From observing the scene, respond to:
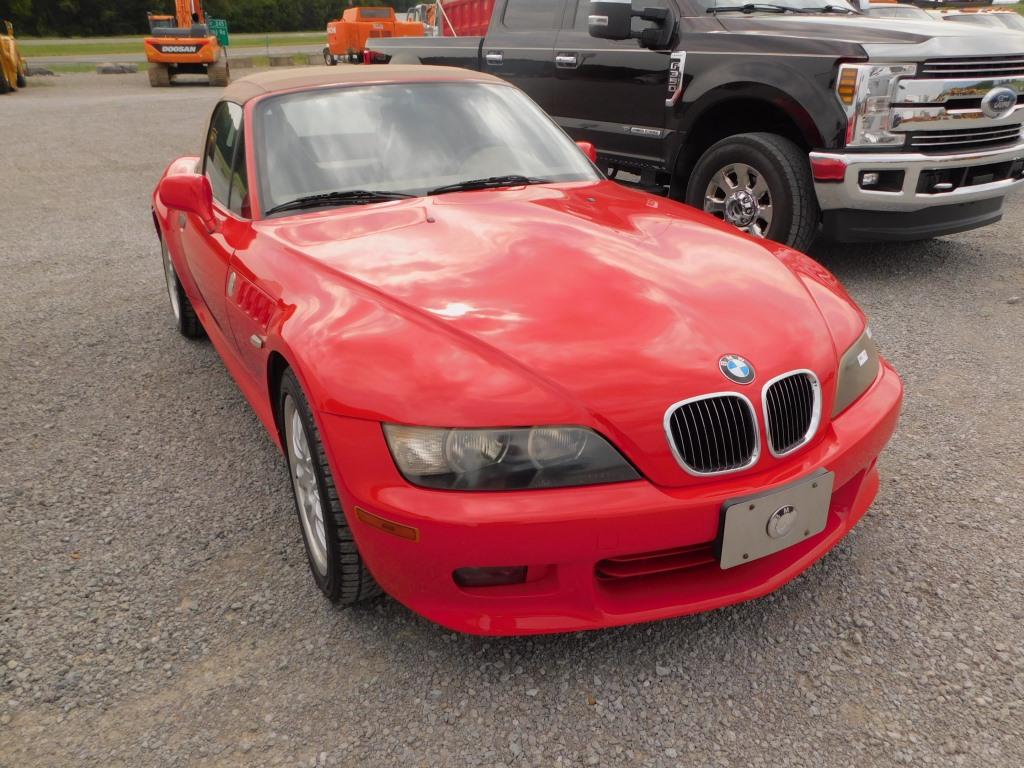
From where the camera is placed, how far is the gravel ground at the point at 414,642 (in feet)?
6.42

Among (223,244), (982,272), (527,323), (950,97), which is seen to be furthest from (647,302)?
(982,272)

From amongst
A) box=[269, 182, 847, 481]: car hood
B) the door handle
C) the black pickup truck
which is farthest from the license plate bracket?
the door handle

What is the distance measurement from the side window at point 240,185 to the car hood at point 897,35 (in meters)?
3.44

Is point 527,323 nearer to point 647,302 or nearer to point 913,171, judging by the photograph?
point 647,302

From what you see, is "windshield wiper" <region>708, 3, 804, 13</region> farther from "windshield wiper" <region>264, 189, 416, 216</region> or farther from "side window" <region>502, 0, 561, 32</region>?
"windshield wiper" <region>264, 189, 416, 216</region>

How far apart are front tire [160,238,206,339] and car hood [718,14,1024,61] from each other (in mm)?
3702

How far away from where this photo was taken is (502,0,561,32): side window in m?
6.57

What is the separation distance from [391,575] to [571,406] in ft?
2.01

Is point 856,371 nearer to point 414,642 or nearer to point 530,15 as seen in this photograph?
point 414,642

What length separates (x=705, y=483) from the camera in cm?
196

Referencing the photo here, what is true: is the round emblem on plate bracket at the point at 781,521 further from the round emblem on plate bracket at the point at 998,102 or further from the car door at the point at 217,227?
the round emblem on plate bracket at the point at 998,102

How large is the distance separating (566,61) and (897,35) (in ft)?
7.87

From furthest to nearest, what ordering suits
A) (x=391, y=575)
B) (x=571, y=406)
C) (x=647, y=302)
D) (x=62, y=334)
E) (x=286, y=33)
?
(x=286, y=33) < (x=62, y=334) < (x=647, y=302) < (x=391, y=575) < (x=571, y=406)

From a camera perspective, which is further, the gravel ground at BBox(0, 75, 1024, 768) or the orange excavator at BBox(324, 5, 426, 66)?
the orange excavator at BBox(324, 5, 426, 66)
